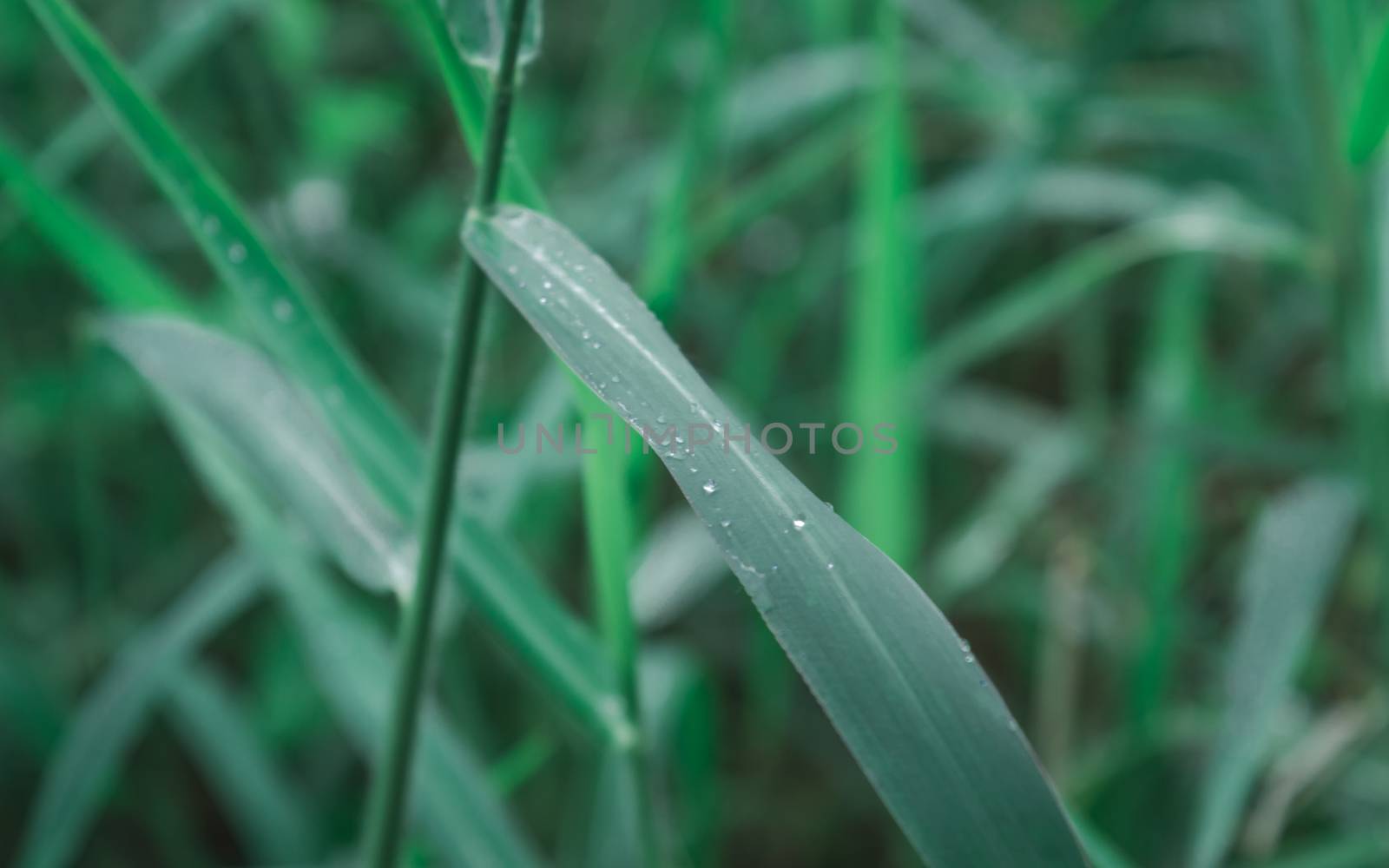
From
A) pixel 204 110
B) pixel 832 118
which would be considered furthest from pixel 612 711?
pixel 204 110

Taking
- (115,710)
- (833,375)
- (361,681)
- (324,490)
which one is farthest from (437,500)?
(833,375)

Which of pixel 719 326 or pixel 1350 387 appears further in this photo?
pixel 719 326

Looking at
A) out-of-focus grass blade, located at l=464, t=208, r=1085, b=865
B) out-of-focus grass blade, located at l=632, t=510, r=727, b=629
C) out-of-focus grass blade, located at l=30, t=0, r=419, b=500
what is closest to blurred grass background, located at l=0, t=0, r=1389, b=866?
out-of-focus grass blade, located at l=632, t=510, r=727, b=629

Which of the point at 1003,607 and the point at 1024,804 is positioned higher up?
the point at 1024,804

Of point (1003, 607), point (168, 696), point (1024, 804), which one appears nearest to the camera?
point (1024, 804)

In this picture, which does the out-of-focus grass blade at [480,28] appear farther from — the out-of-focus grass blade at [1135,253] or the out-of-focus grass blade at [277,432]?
the out-of-focus grass blade at [1135,253]

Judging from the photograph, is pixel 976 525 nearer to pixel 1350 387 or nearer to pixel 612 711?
pixel 1350 387
